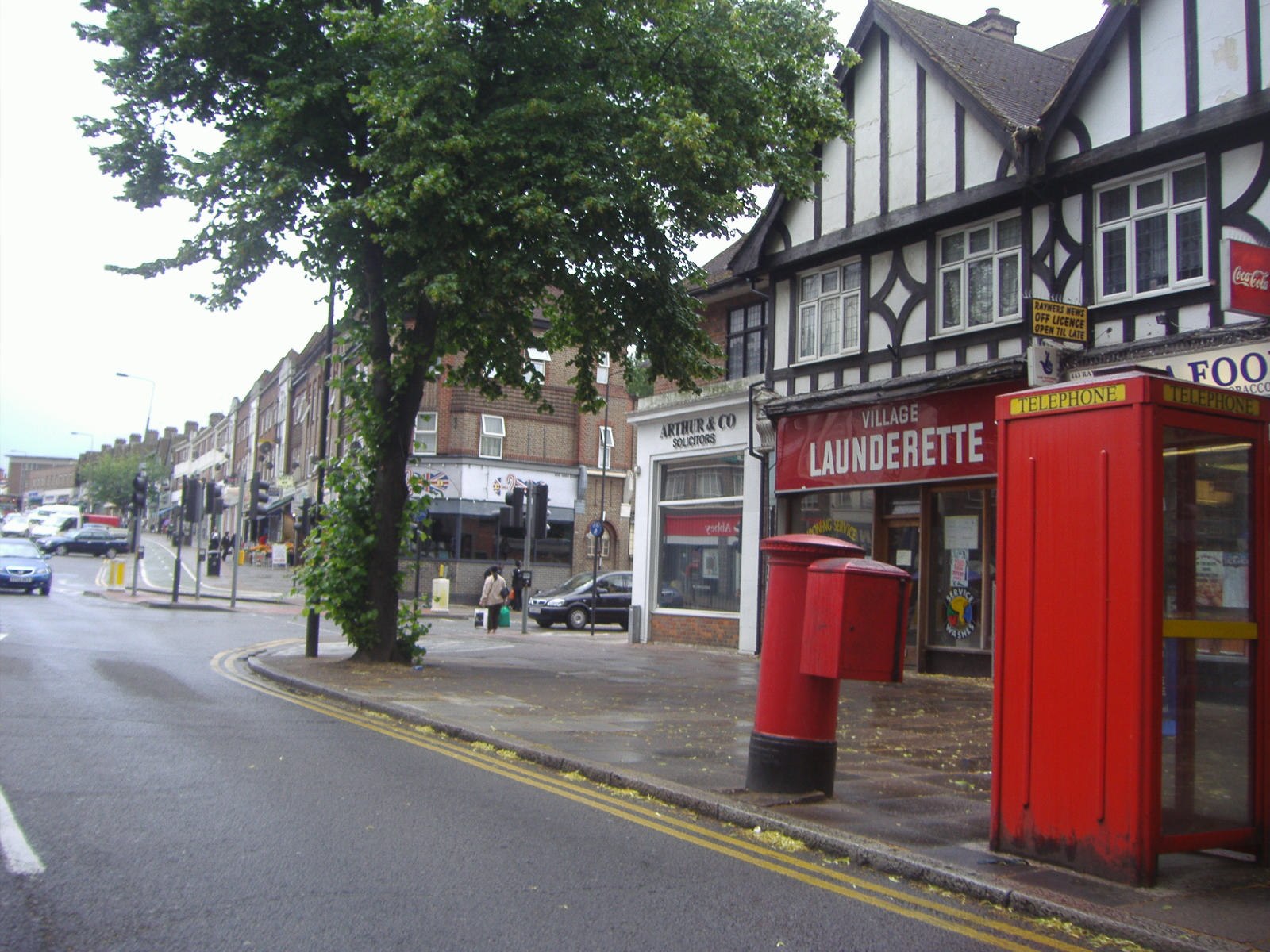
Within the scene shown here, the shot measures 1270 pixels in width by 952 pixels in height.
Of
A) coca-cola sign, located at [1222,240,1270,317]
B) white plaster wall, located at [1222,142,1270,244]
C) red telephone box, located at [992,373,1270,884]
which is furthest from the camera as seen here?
white plaster wall, located at [1222,142,1270,244]

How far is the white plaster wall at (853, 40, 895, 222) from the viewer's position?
1769cm

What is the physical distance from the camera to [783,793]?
711 centimetres

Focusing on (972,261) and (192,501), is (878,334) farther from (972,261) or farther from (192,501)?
(192,501)

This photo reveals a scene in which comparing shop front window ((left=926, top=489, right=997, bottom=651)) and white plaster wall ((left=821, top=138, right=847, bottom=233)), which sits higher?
white plaster wall ((left=821, top=138, right=847, bottom=233))

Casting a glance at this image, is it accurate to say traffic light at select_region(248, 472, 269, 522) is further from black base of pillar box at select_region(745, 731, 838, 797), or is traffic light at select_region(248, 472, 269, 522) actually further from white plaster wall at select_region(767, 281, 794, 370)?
black base of pillar box at select_region(745, 731, 838, 797)

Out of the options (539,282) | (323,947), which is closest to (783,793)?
(323,947)

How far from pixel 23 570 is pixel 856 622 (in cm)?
2961

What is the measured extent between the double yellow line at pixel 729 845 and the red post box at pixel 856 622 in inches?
45.6

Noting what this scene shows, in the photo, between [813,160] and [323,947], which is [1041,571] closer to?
[323,947]

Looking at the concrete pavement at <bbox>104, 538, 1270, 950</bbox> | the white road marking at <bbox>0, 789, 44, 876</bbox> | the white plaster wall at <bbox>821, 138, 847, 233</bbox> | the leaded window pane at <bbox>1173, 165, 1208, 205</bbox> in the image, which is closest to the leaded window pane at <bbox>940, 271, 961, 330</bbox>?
the white plaster wall at <bbox>821, 138, 847, 233</bbox>

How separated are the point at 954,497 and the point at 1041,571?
35.9 feet

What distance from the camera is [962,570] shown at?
53.2 feet

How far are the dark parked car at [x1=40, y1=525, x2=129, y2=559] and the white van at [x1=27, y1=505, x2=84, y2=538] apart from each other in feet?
9.21

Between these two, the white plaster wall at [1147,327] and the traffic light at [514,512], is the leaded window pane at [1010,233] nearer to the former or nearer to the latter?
the white plaster wall at [1147,327]
